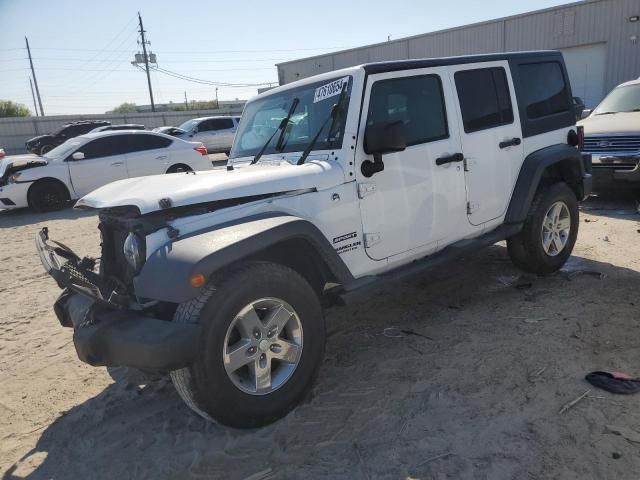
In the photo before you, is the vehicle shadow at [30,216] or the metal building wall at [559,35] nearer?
the vehicle shadow at [30,216]

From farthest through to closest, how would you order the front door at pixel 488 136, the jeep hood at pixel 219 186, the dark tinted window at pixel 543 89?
the dark tinted window at pixel 543 89 < the front door at pixel 488 136 < the jeep hood at pixel 219 186

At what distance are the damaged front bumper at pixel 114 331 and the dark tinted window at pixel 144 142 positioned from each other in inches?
340

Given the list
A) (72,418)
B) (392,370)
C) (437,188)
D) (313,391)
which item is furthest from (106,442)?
(437,188)

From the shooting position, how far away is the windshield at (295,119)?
338 cm

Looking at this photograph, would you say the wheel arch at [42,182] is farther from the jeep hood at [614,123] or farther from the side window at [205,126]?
the jeep hood at [614,123]

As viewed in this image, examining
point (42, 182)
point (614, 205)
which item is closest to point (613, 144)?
point (614, 205)

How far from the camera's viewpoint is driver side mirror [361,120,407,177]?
3.05m

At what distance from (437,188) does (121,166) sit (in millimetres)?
8884

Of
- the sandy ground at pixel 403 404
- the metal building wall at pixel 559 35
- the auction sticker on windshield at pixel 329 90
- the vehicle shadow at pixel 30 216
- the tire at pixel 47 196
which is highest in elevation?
the metal building wall at pixel 559 35

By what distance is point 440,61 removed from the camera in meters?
3.86

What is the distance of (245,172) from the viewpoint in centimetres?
325

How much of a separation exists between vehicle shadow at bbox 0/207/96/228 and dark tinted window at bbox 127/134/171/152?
73.7 inches

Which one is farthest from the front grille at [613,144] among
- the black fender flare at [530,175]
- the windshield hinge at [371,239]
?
the windshield hinge at [371,239]

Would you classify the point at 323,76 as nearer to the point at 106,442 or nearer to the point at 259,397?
the point at 259,397
